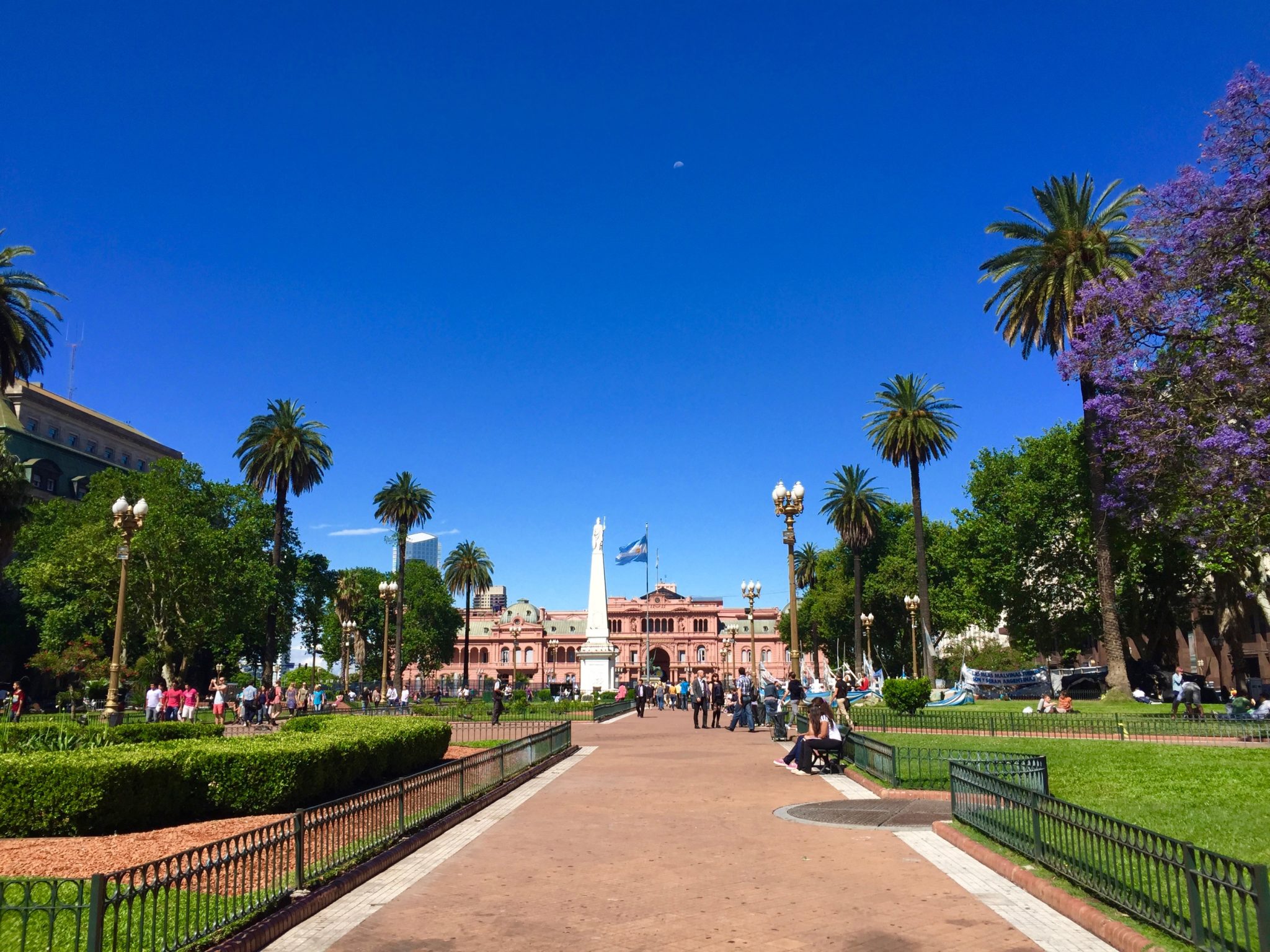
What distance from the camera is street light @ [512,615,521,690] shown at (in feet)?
376

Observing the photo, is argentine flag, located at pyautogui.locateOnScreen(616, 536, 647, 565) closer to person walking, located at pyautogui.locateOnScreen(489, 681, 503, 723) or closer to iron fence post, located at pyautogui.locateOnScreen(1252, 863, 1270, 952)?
person walking, located at pyautogui.locateOnScreen(489, 681, 503, 723)

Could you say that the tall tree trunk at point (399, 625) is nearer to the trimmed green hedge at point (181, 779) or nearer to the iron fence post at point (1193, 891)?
the trimmed green hedge at point (181, 779)

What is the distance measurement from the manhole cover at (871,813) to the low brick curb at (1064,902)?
1.41 m

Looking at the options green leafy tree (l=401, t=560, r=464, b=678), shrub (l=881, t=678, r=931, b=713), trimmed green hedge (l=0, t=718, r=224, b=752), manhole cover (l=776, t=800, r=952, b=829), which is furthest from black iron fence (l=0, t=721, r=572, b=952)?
green leafy tree (l=401, t=560, r=464, b=678)

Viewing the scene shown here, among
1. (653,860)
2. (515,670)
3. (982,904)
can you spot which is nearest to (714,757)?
(653,860)

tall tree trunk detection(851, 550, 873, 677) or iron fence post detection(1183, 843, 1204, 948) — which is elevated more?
tall tree trunk detection(851, 550, 873, 677)

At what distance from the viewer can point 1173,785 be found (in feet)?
42.2

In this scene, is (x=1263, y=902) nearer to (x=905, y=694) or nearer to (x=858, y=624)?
(x=905, y=694)

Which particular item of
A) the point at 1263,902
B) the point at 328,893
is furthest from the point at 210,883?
the point at 1263,902

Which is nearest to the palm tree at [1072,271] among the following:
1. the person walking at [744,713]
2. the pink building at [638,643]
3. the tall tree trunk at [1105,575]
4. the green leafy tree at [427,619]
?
the tall tree trunk at [1105,575]

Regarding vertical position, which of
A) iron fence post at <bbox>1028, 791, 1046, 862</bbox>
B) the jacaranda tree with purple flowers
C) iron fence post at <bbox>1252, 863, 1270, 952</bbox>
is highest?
the jacaranda tree with purple flowers

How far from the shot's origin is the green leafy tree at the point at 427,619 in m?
80.1

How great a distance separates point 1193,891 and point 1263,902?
66cm

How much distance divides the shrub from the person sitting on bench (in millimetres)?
8998
